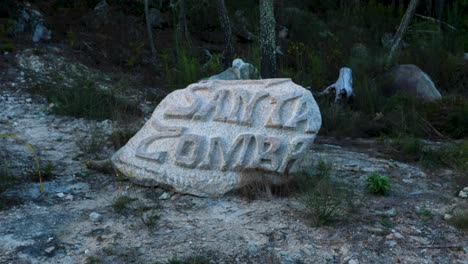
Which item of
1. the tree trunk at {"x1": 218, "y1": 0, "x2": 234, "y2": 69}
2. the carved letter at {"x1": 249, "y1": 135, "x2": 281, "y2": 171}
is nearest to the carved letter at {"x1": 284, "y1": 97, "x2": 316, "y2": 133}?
the carved letter at {"x1": 249, "y1": 135, "x2": 281, "y2": 171}

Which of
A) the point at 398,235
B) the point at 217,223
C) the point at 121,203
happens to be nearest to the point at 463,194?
the point at 398,235

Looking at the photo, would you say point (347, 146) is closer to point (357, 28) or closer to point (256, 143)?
point (256, 143)

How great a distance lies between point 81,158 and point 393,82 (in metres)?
4.64

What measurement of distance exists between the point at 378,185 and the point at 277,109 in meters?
1.04

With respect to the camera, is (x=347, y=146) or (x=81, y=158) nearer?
(x=81, y=158)

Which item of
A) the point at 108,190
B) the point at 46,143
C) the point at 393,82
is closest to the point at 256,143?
the point at 108,190

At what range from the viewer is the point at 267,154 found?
211 inches

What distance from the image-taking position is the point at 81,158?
21.0 ft

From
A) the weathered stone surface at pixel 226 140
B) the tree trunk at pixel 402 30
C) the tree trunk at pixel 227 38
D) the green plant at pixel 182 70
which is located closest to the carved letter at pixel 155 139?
the weathered stone surface at pixel 226 140

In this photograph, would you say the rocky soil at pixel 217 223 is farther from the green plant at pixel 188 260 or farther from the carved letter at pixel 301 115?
the carved letter at pixel 301 115

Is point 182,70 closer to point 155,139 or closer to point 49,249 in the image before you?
point 155,139

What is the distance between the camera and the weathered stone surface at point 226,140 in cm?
543

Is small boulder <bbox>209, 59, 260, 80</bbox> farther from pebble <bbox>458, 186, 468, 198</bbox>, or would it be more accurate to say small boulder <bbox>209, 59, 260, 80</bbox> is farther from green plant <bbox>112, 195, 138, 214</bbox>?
pebble <bbox>458, 186, 468, 198</bbox>

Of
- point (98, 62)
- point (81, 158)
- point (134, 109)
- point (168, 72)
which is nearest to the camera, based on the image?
point (81, 158)
